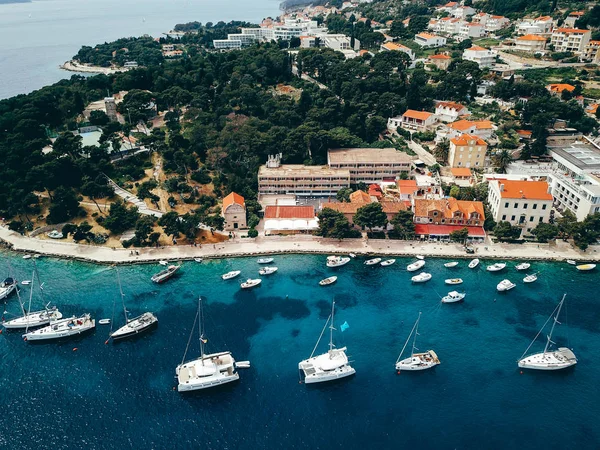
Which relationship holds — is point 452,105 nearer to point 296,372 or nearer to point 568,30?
point 568,30

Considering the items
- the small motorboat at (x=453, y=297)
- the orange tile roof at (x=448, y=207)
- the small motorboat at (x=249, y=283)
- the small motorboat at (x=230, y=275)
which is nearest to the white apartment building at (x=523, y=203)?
the orange tile roof at (x=448, y=207)

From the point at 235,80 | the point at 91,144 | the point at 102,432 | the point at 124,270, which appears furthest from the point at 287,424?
the point at 235,80

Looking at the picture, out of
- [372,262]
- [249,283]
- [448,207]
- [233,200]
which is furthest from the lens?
[233,200]

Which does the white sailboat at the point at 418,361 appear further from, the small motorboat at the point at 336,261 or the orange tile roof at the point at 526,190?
the orange tile roof at the point at 526,190

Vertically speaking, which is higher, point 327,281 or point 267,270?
point 267,270

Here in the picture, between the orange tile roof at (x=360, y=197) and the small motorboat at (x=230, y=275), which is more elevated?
the orange tile roof at (x=360, y=197)

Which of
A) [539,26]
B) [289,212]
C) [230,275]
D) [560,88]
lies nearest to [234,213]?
[289,212]
